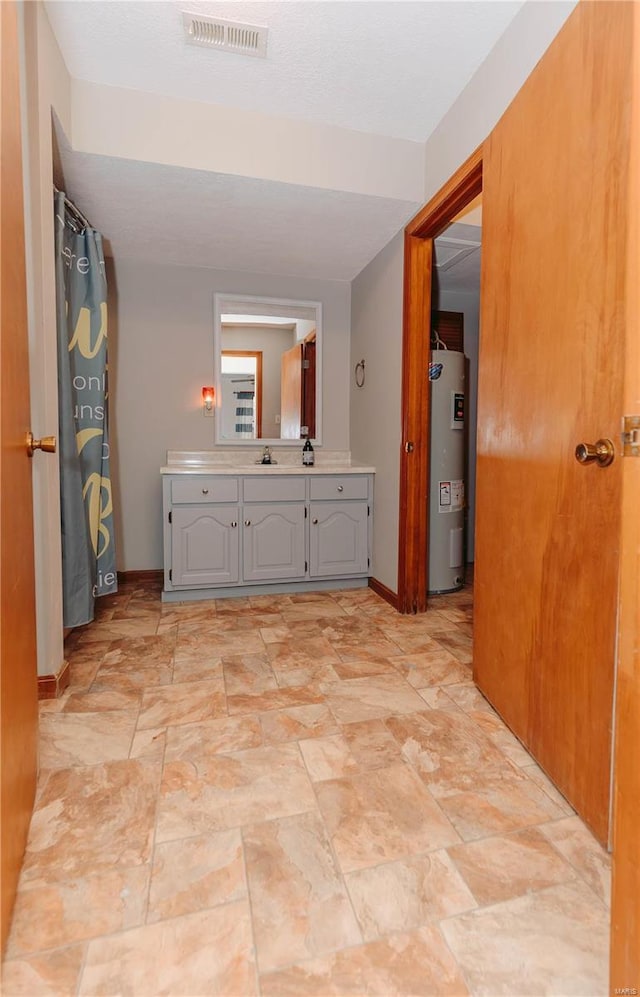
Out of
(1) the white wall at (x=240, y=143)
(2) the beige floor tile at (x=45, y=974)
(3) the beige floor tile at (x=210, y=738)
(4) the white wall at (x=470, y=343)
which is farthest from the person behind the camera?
(4) the white wall at (x=470, y=343)

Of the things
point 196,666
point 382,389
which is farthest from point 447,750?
point 382,389

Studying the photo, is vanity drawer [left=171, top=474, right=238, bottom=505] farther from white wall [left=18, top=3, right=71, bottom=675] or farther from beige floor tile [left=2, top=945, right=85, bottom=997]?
beige floor tile [left=2, top=945, right=85, bottom=997]

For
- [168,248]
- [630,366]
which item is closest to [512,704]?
[630,366]

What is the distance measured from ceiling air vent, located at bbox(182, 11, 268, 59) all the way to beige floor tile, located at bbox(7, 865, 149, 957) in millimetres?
2625

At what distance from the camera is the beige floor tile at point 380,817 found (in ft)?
3.77

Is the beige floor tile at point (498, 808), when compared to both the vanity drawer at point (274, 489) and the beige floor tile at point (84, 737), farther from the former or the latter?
the vanity drawer at point (274, 489)

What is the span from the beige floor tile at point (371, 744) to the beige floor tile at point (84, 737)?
724 millimetres

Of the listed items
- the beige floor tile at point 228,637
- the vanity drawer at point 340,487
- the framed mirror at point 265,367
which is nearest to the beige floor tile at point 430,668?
the beige floor tile at point 228,637

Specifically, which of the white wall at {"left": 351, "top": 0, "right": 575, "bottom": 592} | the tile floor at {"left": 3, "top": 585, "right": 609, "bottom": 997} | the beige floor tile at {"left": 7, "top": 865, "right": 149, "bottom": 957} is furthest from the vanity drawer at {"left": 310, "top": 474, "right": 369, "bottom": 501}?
the beige floor tile at {"left": 7, "top": 865, "right": 149, "bottom": 957}

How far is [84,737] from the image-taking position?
1593mm

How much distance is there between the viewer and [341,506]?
3258 mm

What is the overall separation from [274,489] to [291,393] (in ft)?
2.86

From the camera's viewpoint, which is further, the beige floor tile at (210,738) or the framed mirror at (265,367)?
the framed mirror at (265,367)

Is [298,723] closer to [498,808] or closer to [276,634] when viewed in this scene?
[498,808]
